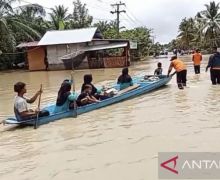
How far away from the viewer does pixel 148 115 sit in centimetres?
1044

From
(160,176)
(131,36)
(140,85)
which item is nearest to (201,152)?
(160,176)

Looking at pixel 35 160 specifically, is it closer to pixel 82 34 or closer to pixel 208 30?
pixel 82 34

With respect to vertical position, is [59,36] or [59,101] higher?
[59,36]

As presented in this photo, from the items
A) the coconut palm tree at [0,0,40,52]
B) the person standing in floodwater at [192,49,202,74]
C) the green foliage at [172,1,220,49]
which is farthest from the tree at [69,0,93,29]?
the person standing in floodwater at [192,49,202,74]

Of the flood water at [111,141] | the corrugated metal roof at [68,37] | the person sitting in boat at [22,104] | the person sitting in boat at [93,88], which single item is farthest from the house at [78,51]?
the person sitting in boat at [22,104]

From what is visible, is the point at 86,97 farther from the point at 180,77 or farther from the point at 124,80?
the point at 180,77

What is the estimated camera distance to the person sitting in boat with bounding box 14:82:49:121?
921 centimetres

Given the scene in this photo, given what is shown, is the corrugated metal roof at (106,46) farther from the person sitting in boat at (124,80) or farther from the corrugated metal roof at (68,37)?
the person sitting in boat at (124,80)

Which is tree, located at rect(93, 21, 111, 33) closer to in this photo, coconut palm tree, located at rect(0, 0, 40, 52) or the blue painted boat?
coconut palm tree, located at rect(0, 0, 40, 52)

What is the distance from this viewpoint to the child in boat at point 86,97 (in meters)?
11.1

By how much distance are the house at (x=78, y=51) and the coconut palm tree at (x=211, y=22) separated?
2916 centimetres

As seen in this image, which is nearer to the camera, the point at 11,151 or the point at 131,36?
the point at 11,151

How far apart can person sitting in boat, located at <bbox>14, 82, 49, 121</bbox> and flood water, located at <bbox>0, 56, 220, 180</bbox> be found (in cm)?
30

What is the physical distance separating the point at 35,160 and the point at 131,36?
43.3m
